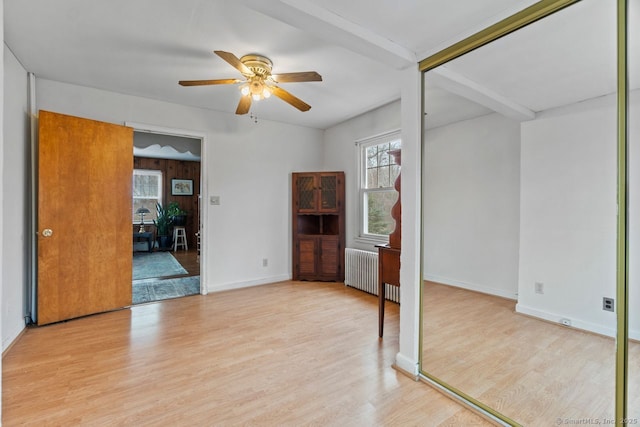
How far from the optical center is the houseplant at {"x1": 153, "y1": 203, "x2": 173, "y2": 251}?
24.6ft

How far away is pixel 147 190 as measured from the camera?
7.87m

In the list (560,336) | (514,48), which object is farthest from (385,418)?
(514,48)

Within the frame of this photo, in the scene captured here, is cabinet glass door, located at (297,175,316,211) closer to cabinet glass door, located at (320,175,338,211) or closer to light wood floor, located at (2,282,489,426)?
cabinet glass door, located at (320,175,338,211)

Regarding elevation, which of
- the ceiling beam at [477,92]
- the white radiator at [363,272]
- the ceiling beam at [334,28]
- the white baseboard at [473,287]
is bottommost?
the white radiator at [363,272]

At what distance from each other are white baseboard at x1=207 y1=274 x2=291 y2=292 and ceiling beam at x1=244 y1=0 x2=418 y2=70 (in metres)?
3.33

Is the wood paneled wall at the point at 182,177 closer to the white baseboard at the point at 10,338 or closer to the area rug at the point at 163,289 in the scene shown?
the area rug at the point at 163,289

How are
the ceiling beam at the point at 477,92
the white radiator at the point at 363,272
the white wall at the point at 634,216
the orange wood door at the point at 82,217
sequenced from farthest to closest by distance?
the white radiator at the point at 363,272
the orange wood door at the point at 82,217
the ceiling beam at the point at 477,92
the white wall at the point at 634,216

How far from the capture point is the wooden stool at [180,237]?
24.9ft

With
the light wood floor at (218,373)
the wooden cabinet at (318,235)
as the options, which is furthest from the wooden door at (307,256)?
the light wood floor at (218,373)

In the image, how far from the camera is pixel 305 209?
465 centimetres

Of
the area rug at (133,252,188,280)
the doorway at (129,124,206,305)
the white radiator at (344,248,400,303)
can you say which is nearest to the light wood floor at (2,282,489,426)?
the white radiator at (344,248,400,303)

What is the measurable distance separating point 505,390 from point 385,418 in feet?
2.55

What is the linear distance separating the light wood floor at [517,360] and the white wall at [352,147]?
1.97 metres

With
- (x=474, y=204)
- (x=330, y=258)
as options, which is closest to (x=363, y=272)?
(x=330, y=258)
